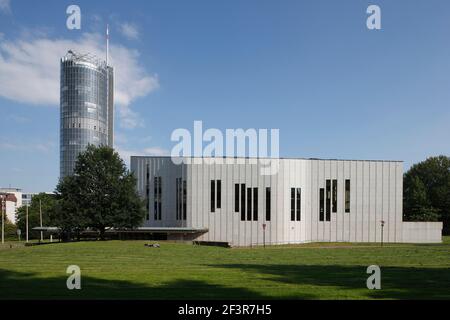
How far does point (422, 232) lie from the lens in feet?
221

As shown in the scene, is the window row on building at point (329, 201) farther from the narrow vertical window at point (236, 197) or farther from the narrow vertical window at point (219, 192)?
the narrow vertical window at point (219, 192)

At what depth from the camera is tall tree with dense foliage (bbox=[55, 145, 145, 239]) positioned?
51.8 metres

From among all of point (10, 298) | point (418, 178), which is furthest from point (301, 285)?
point (418, 178)

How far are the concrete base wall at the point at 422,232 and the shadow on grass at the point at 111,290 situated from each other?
6152 centimetres

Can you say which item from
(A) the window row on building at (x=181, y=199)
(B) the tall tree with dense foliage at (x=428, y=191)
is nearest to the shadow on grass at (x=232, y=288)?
(A) the window row on building at (x=181, y=199)

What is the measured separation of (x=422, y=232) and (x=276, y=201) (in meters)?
25.5

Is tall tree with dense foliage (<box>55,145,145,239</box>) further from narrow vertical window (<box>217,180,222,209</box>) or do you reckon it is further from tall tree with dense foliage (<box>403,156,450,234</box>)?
tall tree with dense foliage (<box>403,156,450,234</box>)

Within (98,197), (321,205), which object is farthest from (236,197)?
(98,197)

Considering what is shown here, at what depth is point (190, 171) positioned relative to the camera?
63938 mm

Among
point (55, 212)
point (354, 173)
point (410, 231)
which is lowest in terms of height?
point (410, 231)
